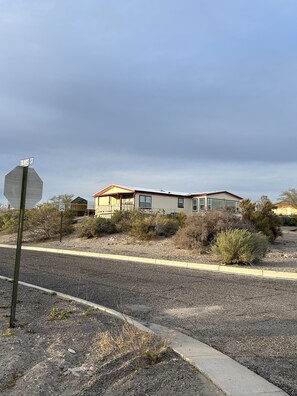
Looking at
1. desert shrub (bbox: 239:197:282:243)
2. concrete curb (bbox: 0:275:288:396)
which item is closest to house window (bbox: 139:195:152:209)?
desert shrub (bbox: 239:197:282:243)

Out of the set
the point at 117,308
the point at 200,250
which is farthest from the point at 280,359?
the point at 200,250

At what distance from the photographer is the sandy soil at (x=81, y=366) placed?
450 centimetres

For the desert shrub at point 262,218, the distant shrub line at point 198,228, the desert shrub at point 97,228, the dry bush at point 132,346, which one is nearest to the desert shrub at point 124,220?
the distant shrub line at point 198,228

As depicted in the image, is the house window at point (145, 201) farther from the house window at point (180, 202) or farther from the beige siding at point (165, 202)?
the house window at point (180, 202)

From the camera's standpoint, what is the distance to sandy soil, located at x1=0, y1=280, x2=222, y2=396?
14.8 ft

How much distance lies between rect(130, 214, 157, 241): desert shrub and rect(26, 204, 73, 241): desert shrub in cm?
759

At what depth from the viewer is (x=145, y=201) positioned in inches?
2333

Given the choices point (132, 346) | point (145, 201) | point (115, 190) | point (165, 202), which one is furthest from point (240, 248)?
point (115, 190)

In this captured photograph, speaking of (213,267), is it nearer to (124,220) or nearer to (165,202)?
(124,220)

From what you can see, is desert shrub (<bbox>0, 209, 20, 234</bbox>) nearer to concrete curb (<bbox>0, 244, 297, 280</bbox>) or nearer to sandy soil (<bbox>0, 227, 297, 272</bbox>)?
sandy soil (<bbox>0, 227, 297, 272</bbox>)

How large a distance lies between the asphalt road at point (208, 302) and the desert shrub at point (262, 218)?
383 inches

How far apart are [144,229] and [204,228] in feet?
21.4

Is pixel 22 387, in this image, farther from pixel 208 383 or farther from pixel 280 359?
pixel 280 359

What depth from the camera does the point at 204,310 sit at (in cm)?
852
